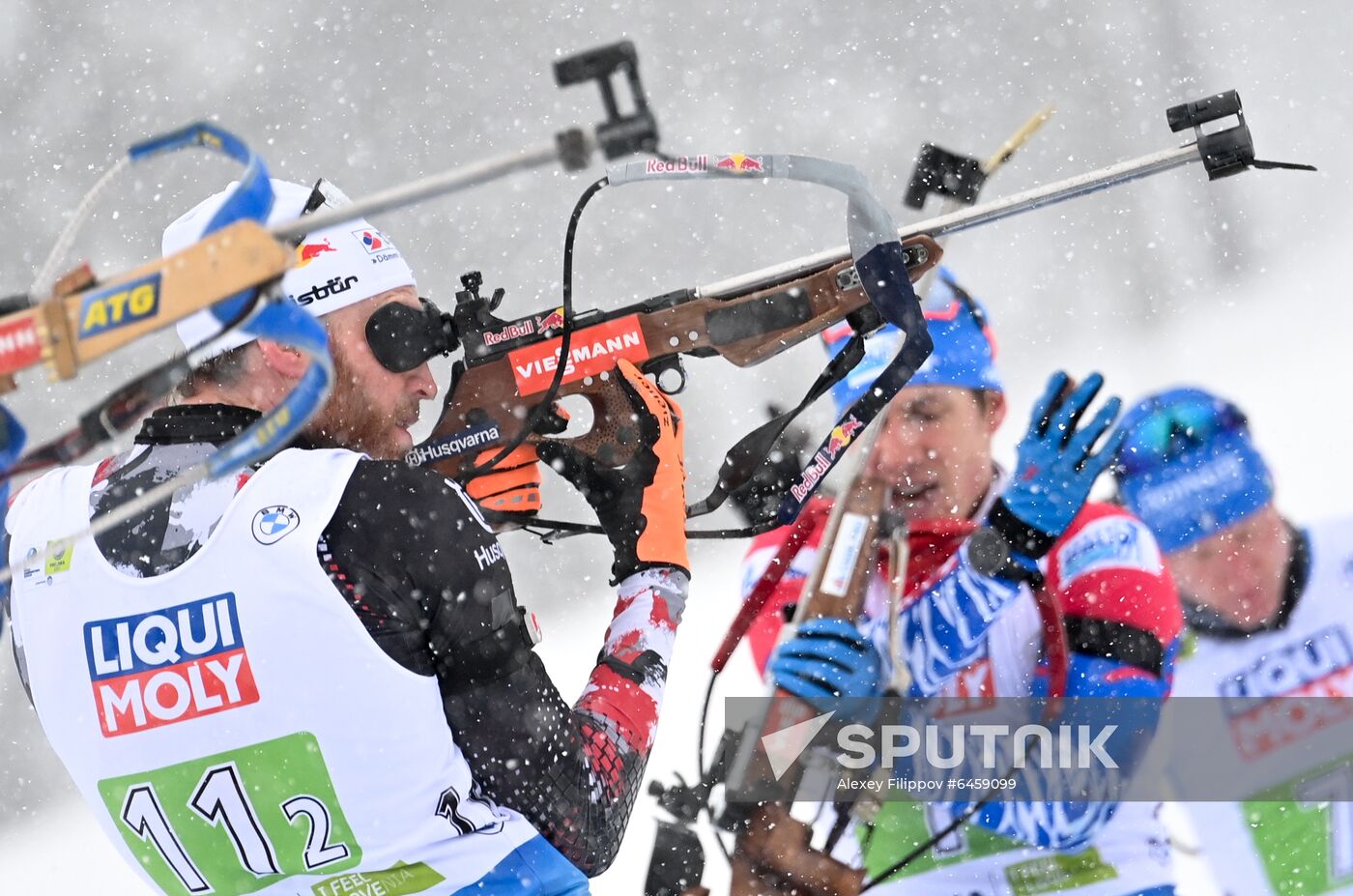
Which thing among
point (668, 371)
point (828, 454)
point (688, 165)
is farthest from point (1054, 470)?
point (688, 165)

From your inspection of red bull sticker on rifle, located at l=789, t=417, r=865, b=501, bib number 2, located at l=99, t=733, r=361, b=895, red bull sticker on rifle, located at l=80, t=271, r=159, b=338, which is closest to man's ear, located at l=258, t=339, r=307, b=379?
bib number 2, located at l=99, t=733, r=361, b=895

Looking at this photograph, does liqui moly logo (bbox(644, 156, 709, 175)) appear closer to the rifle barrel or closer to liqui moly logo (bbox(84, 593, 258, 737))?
the rifle barrel

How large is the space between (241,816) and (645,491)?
2.81ft

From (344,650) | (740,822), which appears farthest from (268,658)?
(740,822)

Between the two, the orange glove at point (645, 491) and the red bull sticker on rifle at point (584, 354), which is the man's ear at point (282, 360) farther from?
the red bull sticker on rifle at point (584, 354)

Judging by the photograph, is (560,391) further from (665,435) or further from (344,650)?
(344,650)

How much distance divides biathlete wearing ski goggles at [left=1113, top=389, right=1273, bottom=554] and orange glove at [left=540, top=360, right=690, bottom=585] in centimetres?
185

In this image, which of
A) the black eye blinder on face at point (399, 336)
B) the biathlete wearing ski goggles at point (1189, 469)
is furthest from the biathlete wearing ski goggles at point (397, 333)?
the biathlete wearing ski goggles at point (1189, 469)

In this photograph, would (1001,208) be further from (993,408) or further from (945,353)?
(993,408)

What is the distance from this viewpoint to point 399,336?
2.21 metres

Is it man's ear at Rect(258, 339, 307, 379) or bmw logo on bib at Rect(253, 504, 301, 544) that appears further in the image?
man's ear at Rect(258, 339, 307, 379)

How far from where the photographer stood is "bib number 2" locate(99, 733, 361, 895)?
174cm

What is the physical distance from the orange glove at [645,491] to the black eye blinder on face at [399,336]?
38cm

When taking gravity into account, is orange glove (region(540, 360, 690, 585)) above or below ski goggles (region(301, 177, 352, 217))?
below
